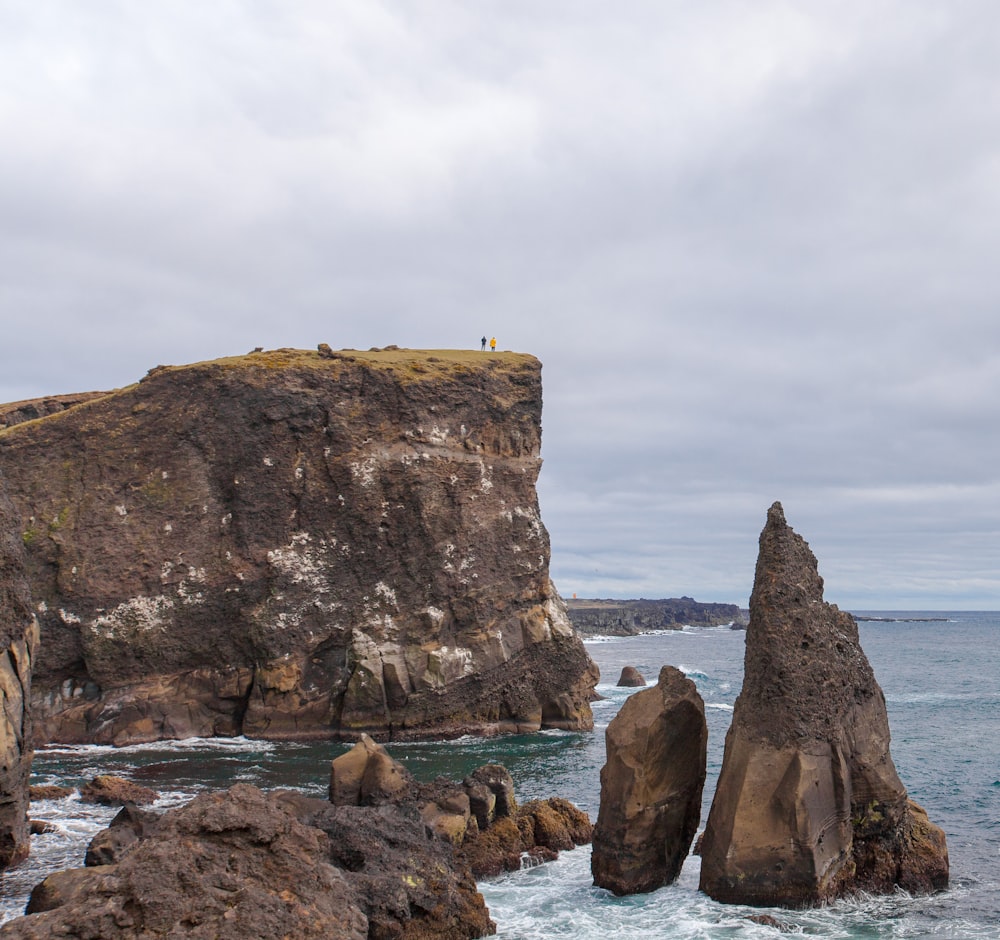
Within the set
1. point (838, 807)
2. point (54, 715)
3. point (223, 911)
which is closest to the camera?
point (223, 911)

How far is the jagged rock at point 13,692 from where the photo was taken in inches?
848

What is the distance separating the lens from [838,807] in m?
19.0

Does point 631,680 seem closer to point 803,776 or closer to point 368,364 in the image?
point 368,364

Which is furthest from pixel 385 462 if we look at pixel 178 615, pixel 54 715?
pixel 54 715

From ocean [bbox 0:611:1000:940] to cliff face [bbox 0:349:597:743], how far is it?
2858 mm

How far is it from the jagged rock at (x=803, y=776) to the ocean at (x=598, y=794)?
1.98 feet

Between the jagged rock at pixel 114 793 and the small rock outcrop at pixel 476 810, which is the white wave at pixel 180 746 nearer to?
the jagged rock at pixel 114 793

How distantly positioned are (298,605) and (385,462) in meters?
8.64

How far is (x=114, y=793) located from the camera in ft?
96.0

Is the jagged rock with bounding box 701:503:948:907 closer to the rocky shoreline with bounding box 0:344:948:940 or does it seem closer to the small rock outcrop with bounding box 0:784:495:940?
the small rock outcrop with bounding box 0:784:495:940

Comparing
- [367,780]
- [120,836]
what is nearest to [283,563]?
[367,780]

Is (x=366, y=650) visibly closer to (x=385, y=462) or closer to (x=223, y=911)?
(x=385, y=462)

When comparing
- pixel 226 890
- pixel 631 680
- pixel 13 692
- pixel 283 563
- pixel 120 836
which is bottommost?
pixel 631 680

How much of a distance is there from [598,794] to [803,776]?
1494cm
